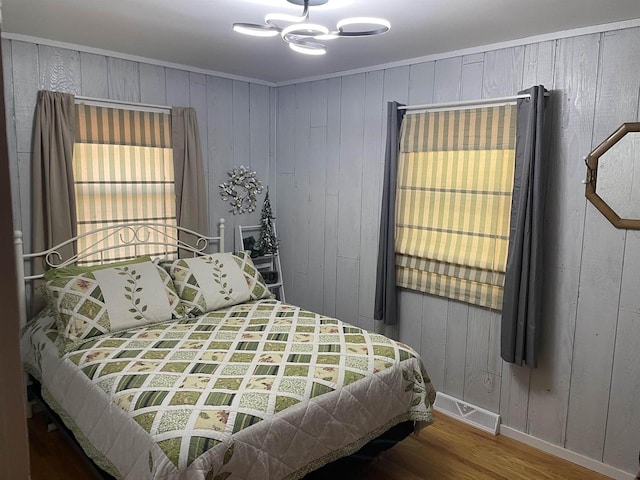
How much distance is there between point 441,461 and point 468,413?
563 millimetres

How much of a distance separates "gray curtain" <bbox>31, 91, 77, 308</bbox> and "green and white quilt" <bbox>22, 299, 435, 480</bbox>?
0.58m

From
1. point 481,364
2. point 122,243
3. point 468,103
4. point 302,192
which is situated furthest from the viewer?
point 302,192

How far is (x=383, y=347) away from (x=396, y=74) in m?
2.00

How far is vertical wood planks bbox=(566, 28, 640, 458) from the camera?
8.48 ft

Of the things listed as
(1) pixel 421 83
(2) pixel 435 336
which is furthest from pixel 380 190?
(2) pixel 435 336

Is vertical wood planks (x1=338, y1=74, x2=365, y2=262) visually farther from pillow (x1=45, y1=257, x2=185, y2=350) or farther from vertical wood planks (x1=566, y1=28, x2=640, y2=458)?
vertical wood planks (x1=566, y1=28, x2=640, y2=458)

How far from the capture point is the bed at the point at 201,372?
1954mm

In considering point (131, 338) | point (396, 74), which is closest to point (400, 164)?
point (396, 74)

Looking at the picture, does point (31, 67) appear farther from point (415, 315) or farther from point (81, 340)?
point (415, 315)

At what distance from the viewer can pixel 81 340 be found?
8.81ft

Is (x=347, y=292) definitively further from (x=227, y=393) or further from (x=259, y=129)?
(x=227, y=393)

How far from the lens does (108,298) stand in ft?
9.48

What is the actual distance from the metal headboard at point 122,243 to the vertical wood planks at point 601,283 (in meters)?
2.68

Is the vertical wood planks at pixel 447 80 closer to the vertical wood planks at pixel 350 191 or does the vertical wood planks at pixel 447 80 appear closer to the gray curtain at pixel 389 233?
the gray curtain at pixel 389 233
